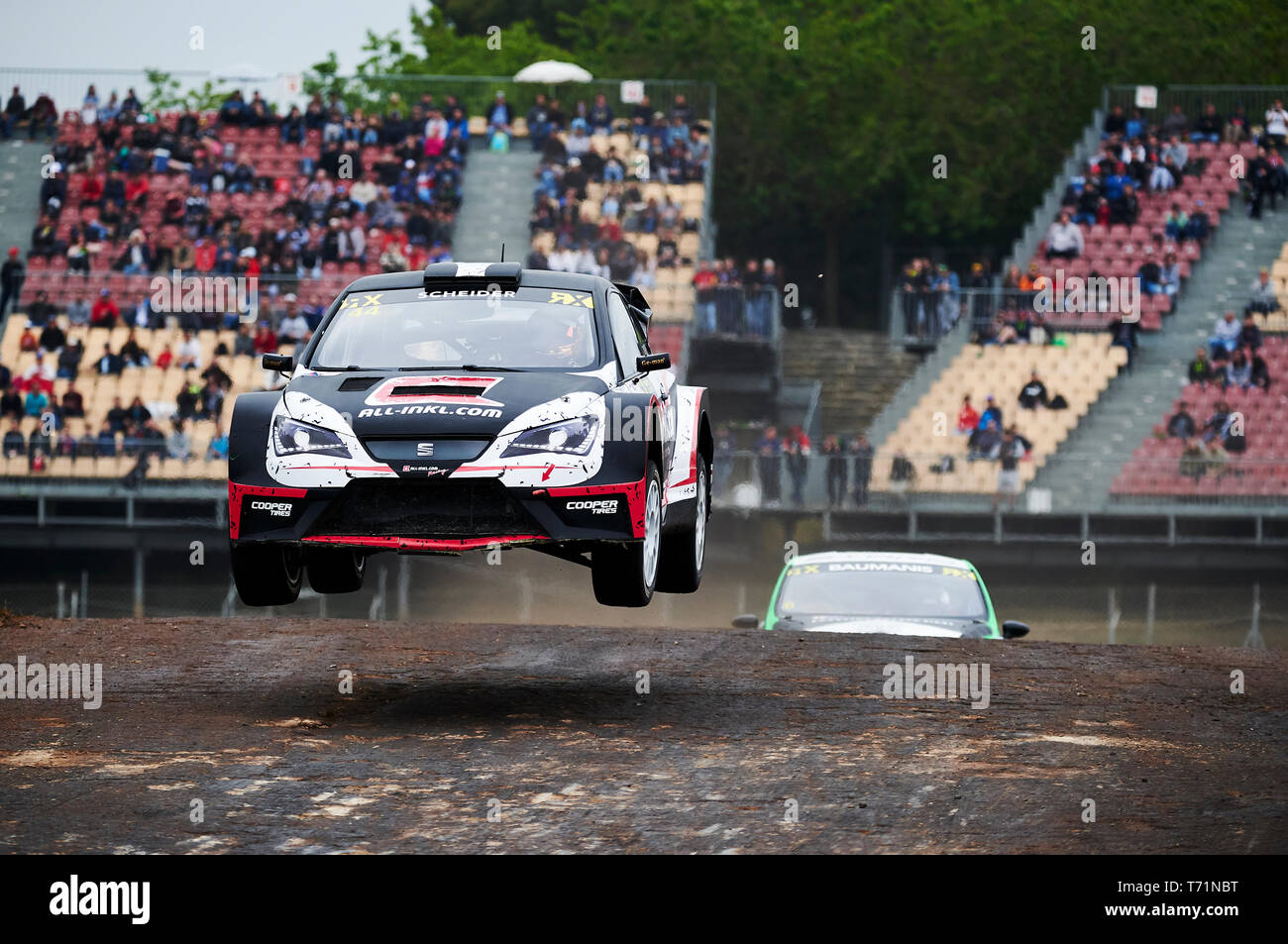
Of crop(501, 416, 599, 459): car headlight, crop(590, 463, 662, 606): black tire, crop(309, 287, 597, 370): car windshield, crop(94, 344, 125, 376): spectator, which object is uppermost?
crop(309, 287, 597, 370): car windshield

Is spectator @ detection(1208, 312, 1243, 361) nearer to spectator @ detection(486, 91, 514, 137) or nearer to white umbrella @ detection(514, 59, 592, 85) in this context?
white umbrella @ detection(514, 59, 592, 85)

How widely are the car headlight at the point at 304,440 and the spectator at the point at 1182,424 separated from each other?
63.4 ft

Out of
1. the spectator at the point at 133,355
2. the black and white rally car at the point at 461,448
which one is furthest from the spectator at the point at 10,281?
the black and white rally car at the point at 461,448

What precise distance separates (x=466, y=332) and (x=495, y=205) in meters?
23.6

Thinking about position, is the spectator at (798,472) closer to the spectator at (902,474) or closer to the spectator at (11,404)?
the spectator at (902,474)

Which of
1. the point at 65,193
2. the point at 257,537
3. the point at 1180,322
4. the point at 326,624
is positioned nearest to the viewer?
the point at 257,537

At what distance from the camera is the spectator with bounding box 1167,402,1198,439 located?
25.5m

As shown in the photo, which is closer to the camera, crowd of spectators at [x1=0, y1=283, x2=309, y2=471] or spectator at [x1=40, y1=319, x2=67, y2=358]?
crowd of spectators at [x1=0, y1=283, x2=309, y2=471]

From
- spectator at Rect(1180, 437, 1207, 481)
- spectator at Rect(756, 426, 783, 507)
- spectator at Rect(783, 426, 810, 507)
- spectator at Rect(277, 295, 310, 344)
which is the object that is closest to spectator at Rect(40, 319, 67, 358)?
spectator at Rect(277, 295, 310, 344)

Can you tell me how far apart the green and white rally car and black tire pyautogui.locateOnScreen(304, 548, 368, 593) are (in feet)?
16.7

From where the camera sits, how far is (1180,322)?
29.0 m
